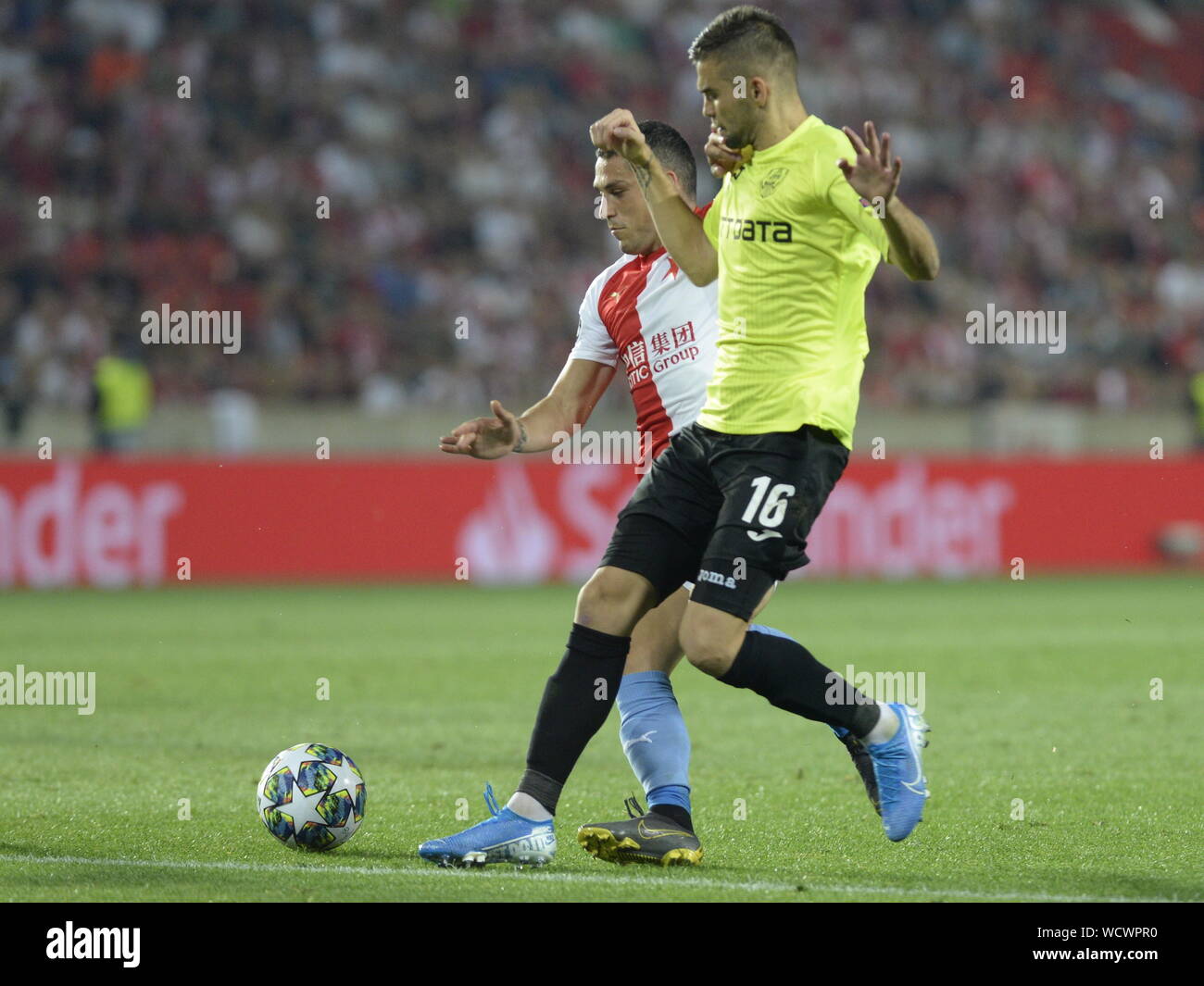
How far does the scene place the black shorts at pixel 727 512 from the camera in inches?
194

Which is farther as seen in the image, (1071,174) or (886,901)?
(1071,174)

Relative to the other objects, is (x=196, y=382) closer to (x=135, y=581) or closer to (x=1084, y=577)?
(x=135, y=581)

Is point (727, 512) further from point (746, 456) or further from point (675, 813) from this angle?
point (675, 813)

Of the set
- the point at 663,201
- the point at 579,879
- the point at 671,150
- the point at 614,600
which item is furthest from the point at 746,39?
the point at 579,879

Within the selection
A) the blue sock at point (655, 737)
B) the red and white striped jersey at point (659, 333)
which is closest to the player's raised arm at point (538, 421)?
the red and white striped jersey at point (659, 333)

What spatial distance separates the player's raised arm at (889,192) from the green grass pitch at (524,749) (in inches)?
62.2

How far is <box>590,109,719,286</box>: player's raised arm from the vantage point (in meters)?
5.00

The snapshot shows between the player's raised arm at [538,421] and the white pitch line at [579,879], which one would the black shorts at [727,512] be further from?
the white pitch line at [579,879]

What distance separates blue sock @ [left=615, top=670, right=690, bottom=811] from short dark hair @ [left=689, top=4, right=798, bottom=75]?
1.81 metres

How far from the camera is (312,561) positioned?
1670 centimetres

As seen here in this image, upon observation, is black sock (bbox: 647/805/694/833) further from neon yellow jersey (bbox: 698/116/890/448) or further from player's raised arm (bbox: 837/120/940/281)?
player's raised arm (bbox: 837/120/940/281)

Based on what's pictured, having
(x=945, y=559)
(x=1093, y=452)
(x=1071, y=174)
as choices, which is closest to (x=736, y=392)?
(x=945, y=559)

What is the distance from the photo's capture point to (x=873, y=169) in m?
4.56

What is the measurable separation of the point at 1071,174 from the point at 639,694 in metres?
18.9
